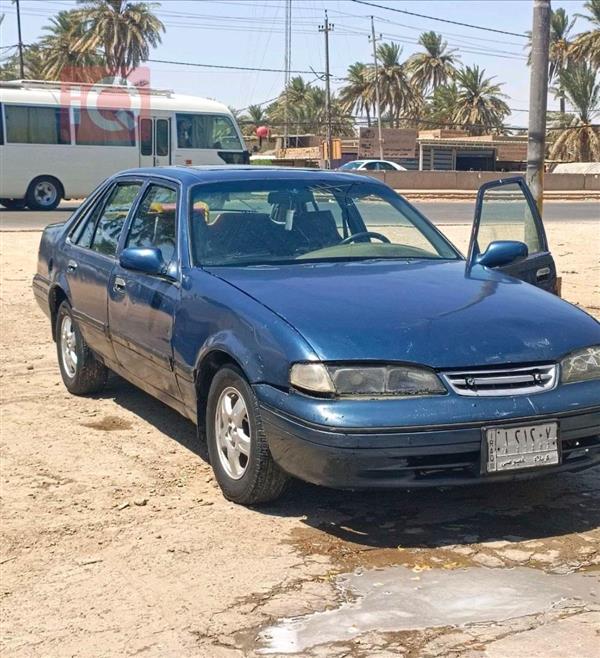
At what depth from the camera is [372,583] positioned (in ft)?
12.3

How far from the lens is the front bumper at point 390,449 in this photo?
12.9 ft

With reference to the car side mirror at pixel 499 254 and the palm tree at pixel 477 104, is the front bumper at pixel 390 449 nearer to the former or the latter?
the car side mirror at pixel 499 254

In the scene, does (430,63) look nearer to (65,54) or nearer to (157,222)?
(65,54)

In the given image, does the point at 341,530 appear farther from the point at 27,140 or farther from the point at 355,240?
the point at 27,140

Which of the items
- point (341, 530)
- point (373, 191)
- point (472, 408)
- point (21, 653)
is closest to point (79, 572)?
point (21, 653)

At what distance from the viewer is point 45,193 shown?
83.7ft

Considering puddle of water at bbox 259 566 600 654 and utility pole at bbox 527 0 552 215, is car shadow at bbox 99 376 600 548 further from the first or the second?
utility pole at bbox 527 0 552 215

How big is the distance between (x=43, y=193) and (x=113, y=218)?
2001 cm

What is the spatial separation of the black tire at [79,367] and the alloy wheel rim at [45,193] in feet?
63.0

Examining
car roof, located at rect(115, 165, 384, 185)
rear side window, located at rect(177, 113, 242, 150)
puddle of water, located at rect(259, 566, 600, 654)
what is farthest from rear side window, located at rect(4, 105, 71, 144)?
puddle of water, located at rect(259, 566, 600, 654)

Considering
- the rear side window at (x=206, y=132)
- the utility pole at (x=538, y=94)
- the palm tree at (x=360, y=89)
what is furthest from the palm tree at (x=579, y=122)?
the utility pole at (x=538, y=94)

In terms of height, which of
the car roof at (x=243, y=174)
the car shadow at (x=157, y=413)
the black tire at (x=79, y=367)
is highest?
the car roof at (x=243, y=174)

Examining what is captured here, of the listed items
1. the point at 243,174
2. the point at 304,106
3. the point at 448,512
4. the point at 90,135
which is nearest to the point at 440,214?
the point at 90,135

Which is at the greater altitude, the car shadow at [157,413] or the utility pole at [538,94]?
the utility pole at [538,94]
